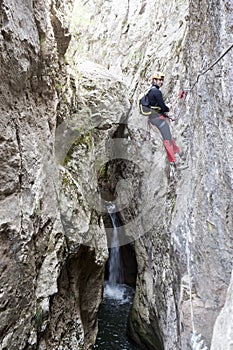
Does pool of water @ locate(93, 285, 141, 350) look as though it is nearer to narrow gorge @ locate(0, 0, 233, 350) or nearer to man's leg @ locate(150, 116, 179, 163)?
narrow gorge @ locate(0, 0, 233, 350)

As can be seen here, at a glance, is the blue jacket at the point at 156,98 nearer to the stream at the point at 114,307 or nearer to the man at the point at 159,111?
the man at the point at 159,111

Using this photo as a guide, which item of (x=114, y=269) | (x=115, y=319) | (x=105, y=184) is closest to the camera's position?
(x=115, y=319)

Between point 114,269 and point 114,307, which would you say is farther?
point 114,269

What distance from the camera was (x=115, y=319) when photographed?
13109 millimetres

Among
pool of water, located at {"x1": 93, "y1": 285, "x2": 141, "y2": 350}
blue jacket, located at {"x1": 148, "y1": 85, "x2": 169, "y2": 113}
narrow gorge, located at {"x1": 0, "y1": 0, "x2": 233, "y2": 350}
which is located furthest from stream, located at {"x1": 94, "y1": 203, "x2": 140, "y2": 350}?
blue jacket, located at {"x1": 148, "y1": 85, "x2": 169, "y2": 113}

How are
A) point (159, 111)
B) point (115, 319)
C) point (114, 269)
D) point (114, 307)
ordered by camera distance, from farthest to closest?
point (114, 269)
point (114, 307)
point (115, 319)
point (159, 111)

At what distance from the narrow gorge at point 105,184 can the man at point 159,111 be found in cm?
42

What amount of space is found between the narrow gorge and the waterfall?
4.75 feet

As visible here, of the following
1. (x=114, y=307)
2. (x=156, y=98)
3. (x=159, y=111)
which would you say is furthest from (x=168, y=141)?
(x=114, y=307)

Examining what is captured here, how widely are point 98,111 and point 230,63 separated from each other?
764 cm

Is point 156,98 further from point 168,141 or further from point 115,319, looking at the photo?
point 115,319

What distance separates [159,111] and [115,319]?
8203 mm

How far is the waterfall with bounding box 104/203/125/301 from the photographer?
15273 millimetres

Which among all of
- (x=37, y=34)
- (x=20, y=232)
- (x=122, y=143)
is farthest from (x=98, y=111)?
(x=20, y=232)
